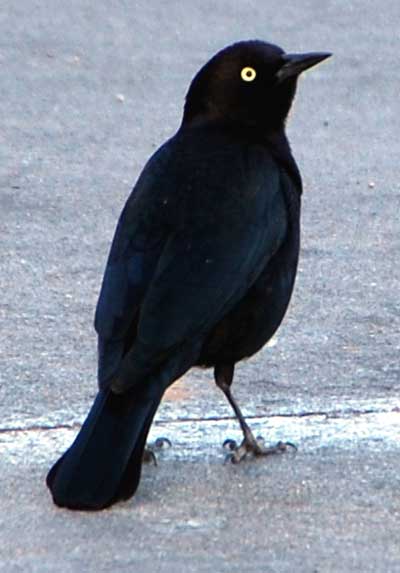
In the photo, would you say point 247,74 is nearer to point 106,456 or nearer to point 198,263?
point 198,263

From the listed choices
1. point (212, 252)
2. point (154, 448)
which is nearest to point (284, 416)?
point (154, 448)

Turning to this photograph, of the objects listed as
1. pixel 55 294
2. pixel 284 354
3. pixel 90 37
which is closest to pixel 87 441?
pixel 284 354

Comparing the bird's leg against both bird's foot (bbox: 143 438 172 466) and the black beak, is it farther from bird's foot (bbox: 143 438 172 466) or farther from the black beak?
the black beak

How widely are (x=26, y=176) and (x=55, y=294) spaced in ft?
5.13

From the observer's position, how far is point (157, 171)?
5.04 metres

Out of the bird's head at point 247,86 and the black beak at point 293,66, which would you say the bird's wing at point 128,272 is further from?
the black beak at point 293,66

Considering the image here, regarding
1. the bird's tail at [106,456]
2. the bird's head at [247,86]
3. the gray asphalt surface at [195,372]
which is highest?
the bird's head at [247,86]

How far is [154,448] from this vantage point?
5.05 meters

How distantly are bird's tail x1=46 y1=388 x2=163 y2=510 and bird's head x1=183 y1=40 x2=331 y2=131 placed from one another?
3.23 feet

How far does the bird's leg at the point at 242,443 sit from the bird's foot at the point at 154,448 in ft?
0.54

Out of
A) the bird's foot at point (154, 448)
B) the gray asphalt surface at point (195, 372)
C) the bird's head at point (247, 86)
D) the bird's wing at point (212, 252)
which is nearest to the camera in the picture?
the gray asphalt surface at point (195, 372)

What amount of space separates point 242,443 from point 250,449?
1.8 inches

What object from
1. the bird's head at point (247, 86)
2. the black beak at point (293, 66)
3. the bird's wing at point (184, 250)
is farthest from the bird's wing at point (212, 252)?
the black beak at point (293, 66)

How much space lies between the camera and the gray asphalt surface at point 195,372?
450cm
